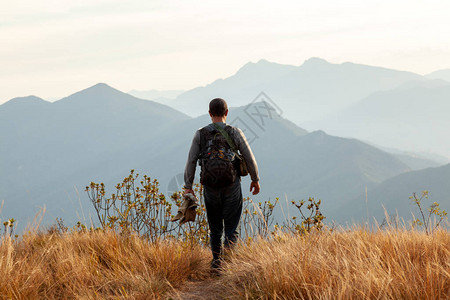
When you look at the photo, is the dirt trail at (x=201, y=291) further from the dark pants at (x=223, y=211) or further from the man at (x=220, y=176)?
the dark pants at (x=223, y=211)

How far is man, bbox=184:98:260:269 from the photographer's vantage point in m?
4.79

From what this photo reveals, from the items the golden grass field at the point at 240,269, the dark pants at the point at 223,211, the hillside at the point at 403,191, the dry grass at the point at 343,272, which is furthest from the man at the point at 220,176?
the hillside at the point at 403,191

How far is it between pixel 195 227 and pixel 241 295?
327 cm

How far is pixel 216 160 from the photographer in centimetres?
472

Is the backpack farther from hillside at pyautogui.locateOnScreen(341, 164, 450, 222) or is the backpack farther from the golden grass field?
hillside at pyautogui.locateOnScreen(341, 164, 450, 222)

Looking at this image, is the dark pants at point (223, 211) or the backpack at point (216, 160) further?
the dark pants at point (223, 211)

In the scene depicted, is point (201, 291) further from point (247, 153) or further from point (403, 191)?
point (403, 191)

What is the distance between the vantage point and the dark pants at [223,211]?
4910 mm

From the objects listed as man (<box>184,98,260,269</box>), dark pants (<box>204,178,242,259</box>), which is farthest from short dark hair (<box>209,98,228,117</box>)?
dark pants (<box>204,178,242,259</box>)

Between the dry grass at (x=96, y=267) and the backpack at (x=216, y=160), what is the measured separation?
36.0 inches

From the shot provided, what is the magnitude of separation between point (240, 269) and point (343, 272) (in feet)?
3.44

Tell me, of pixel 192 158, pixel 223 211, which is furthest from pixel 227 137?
pixel 223 211

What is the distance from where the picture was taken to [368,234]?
4.68 m

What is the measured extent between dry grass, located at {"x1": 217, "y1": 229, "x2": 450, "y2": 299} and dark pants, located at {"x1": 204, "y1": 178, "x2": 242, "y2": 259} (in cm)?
48
